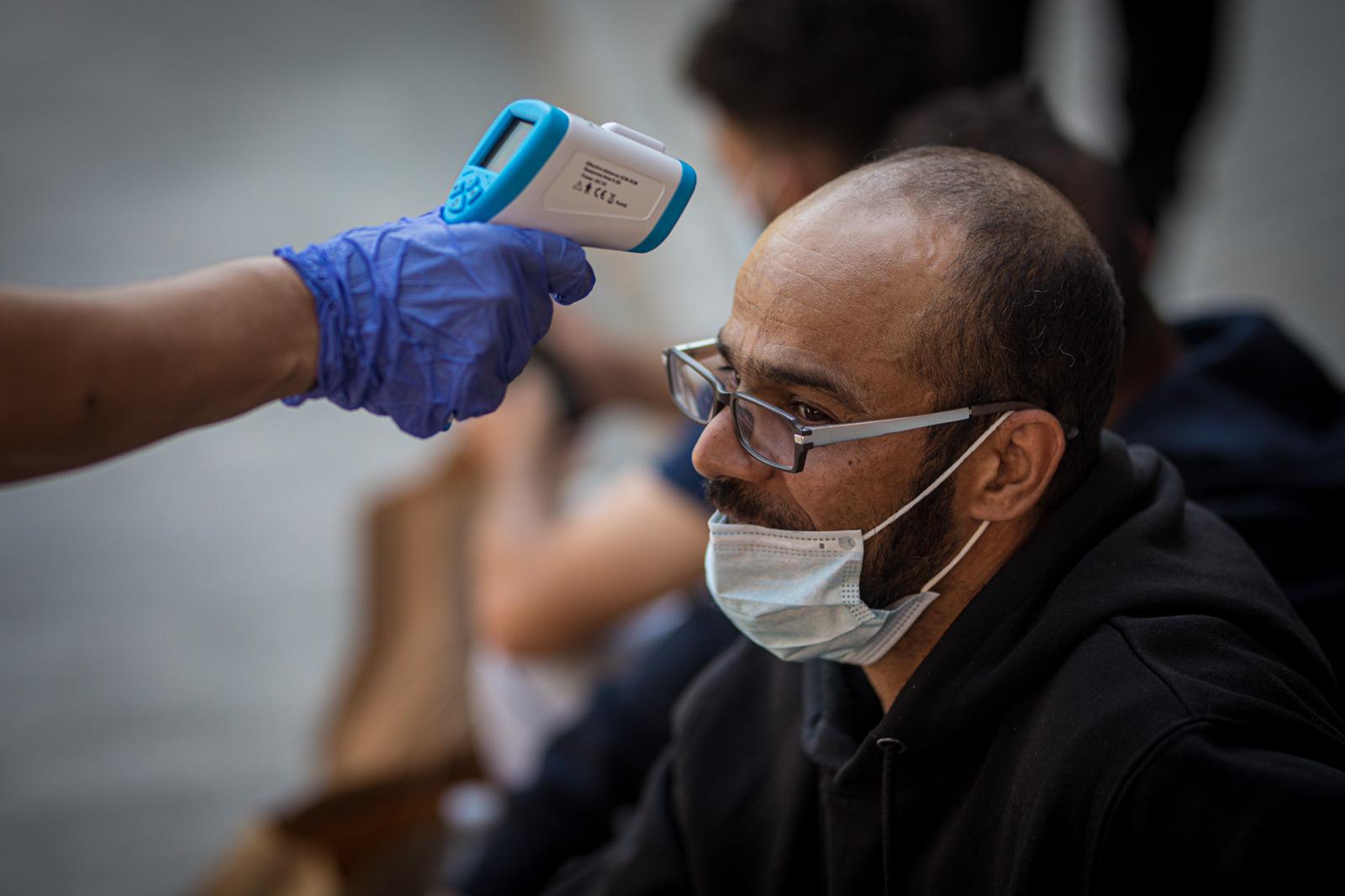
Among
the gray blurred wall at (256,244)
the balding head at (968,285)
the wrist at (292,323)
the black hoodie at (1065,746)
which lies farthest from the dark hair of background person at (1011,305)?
the gray blurred wall at (256,244)

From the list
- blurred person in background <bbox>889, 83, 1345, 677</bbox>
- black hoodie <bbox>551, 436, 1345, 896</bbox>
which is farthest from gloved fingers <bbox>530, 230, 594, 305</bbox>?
blurred person in background <bbox>889, 83, 1345, 677</bbox>

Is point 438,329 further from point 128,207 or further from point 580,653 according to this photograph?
point 128,207

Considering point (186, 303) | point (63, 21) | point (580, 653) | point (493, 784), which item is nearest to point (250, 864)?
point (493, 784)

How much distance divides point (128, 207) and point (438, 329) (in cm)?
579

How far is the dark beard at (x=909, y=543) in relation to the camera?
4.00 ft

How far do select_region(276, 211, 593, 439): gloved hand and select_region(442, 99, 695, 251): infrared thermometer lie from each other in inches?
1.4

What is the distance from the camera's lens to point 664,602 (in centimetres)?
271

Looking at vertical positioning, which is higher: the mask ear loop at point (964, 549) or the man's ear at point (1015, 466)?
the man's ear at point (1015, 466)

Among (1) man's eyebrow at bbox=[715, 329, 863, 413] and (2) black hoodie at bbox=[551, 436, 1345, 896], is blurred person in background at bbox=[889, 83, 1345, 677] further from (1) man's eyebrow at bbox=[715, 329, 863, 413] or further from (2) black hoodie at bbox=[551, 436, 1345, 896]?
(1) man's eyebrow at bbox=[715, 329, 863, 413]

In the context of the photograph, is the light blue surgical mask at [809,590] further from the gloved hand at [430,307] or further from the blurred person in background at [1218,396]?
the blurred person in background at [1218,396]

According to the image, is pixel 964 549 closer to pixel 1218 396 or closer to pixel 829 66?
pixel 1218 396

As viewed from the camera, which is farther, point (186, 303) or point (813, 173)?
point (813, 173)

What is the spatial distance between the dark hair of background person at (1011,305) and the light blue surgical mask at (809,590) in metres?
0.06

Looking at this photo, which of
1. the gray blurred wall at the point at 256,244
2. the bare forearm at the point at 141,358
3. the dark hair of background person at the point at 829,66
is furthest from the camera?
the gray blurred wall at the point at 256,244
